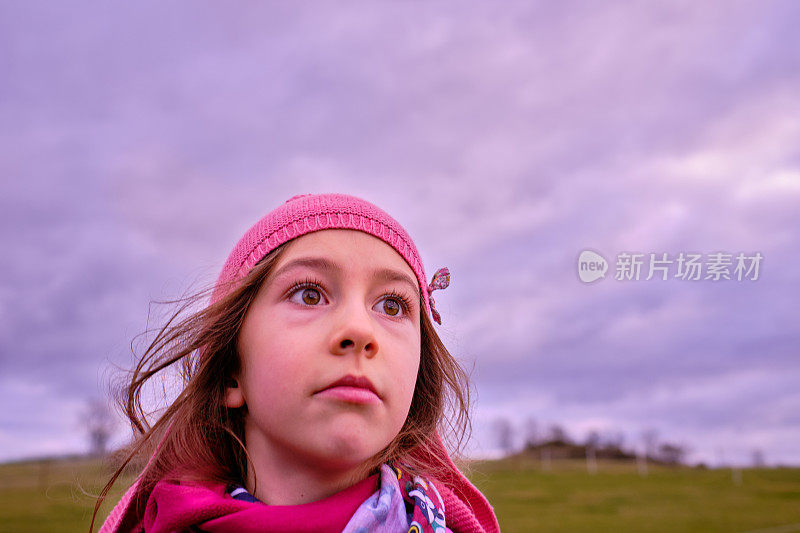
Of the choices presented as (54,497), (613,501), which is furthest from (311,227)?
(613,501)

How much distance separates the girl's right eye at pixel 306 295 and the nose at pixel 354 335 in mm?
95

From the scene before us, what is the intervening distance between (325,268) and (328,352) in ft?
0.77

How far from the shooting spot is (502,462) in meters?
29.8

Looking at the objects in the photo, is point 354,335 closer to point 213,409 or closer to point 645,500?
point 213,409

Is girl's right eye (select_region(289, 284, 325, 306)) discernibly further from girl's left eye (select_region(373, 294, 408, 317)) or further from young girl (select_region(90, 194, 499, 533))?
girl's left eye (select_region(373, 294, 408, 317))

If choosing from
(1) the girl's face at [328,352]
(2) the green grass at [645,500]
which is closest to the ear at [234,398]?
(1) the girl's face at [328,352]

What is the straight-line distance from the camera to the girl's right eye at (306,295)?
1729 mm

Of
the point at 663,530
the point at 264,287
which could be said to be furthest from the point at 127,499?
the point at 663,530

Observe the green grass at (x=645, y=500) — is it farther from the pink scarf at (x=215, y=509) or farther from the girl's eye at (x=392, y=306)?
the girl's eye at (x=392, y=306)

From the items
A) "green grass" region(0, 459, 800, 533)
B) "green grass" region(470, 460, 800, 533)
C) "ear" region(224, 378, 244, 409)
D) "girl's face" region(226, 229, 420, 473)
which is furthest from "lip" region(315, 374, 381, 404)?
"green grass" region(470, 460, 800, 533)

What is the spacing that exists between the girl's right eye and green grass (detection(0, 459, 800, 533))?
7135 millimetres

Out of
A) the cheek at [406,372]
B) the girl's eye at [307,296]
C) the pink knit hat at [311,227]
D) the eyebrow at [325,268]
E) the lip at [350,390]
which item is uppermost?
the pink knit hat at [311,227]

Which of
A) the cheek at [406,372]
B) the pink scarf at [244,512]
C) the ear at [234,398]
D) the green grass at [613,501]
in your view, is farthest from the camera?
the green grass at [613,501]

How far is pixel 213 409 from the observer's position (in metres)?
1.96
